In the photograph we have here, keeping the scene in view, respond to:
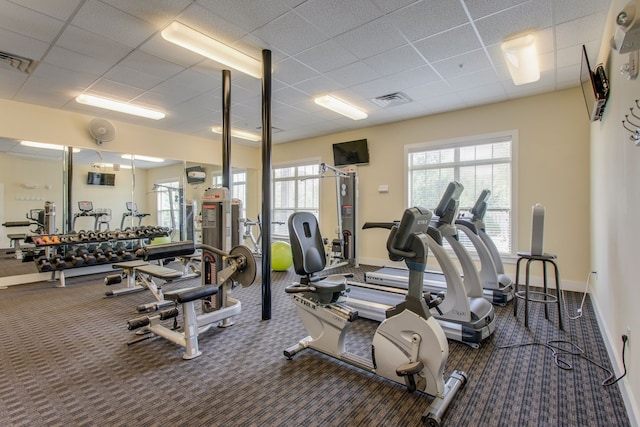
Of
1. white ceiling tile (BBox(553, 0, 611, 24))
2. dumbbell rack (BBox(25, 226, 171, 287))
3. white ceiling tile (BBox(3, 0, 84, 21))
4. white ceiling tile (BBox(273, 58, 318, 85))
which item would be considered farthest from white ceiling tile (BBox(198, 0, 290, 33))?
dumbbell rack (BBox(25, 226, 171, 287))

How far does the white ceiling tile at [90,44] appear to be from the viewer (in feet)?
9.99

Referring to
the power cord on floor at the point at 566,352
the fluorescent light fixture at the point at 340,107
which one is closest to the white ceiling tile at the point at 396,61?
the fluorescent light fixture at the point at 340,107

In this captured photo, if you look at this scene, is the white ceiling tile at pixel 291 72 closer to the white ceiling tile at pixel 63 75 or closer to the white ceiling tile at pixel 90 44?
the white ceiling tile at pixel 90 44

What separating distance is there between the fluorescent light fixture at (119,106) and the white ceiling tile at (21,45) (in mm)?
1233

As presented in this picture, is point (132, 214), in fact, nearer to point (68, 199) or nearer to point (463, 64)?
point (68, 199)

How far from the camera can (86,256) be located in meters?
5.10

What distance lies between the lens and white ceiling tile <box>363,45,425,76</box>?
11.3 feet

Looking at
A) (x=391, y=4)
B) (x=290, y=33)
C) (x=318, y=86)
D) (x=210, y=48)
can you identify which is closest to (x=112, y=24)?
(x=210, y=48)

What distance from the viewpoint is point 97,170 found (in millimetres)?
5875

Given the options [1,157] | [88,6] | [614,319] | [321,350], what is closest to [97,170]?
[1,157]

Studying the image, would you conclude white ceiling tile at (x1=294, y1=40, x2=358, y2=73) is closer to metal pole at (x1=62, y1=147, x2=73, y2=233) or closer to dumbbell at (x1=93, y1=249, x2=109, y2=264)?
dumbbell at (x1=93, y1=249, x2=109, y2=264)

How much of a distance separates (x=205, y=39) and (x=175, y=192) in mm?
4583

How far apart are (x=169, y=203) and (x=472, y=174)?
247 inches

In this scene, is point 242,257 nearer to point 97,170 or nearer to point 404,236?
point 404,236
